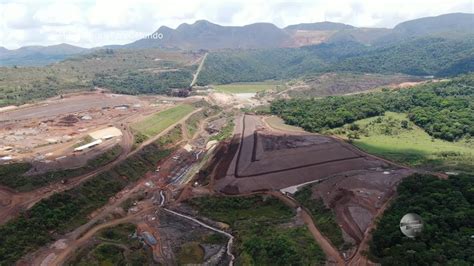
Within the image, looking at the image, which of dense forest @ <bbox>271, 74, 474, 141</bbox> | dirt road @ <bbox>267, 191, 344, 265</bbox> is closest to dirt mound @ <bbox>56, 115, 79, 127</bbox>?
dense forest @ <bbox>271, 74, 474, 141</bbox>

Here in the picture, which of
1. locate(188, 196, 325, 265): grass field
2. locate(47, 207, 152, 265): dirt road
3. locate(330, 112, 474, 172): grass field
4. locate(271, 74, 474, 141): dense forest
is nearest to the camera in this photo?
locate(188, 196, 325, 265): grass field

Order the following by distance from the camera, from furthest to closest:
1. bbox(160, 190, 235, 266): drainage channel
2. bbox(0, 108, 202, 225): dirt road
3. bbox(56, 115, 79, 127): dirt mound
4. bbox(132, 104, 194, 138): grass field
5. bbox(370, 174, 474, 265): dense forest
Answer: bbox(56, 115, 79, 127): dirt mound → bbox(132, 104, 194, 138): grass field → bbox(0, 108, 202, 225): dirt road → bbox(160, 190, 235, 266): drainage channel → bbox(370, 174, 474, 265): dense forest

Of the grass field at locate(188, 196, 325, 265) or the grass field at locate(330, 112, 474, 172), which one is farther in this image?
the grass field at locate(330, 112, 474, 172)

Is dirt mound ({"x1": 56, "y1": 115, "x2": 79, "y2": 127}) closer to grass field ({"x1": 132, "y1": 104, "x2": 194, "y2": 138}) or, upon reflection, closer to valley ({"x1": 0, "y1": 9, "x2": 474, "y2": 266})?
valley ({"x1": 0, "y1": 9, "x2": 474, "y2": 266})

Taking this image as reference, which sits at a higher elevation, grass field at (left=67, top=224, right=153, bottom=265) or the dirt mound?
the dirt mound

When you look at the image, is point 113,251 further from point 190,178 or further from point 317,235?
point 190,178

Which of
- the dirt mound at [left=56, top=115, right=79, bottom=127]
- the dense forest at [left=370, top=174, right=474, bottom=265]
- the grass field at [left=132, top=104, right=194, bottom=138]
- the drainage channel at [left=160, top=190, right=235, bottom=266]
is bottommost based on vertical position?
the drainage channel at [left=160, top=190, right=235, bottom=266]

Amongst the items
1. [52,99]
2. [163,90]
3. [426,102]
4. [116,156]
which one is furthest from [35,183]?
[163,90]
